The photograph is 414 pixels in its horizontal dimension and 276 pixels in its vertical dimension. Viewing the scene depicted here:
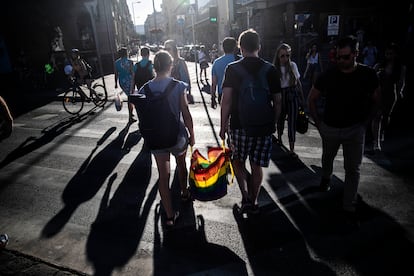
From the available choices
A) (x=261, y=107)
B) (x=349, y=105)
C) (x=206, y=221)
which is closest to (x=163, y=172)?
(x=206, y=221)

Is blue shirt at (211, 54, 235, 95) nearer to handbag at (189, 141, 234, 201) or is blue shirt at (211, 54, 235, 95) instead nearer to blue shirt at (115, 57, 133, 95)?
handbag at (189, 141, 234, 201)

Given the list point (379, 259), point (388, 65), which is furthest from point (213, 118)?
point (379, 259)

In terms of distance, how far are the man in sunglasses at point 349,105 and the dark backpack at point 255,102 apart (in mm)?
652

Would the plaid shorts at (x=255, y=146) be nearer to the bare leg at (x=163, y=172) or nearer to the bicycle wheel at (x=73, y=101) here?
the bare leg at (x=163, y=172)

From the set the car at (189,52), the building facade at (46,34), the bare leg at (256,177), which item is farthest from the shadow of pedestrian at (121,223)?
the car at (189,52)

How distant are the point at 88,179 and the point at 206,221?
8.37 feet

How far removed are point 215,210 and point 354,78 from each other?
2.33 metres

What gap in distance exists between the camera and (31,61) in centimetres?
Answer: 2308

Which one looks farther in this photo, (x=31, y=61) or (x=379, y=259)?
(x=31, y=61)

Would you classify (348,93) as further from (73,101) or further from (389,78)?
(73,101)

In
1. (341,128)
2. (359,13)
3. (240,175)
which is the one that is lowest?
(240,175)

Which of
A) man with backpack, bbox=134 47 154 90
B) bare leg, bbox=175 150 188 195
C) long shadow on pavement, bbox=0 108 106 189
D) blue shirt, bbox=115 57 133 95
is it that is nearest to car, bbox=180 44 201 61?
long shadow on pavement, bbox=0 108 106 189

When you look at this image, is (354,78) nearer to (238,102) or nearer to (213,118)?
(238,102)

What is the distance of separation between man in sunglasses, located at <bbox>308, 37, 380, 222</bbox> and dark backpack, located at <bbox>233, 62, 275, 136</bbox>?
0.65 meters
